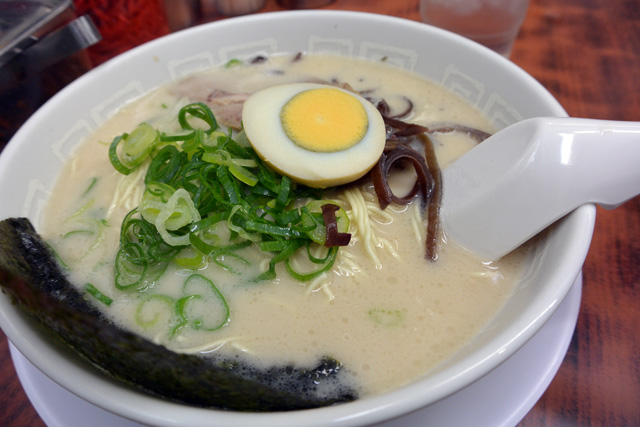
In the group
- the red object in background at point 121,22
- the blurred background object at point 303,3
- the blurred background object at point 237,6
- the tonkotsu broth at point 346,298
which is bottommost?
the tonkotsu broth at point 346,298

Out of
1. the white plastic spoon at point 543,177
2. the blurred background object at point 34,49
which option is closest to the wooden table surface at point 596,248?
the white plastic spoon at point 543,177

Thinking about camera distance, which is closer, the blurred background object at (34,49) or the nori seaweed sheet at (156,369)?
the nori seaweed sheet at (156,369)

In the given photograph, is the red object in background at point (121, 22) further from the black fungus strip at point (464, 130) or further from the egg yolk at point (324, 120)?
the black fungus strip at point (464, 130)

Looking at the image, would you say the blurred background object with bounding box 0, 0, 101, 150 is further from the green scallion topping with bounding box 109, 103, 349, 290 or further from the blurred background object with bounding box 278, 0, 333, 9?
the blurred background object with bounding box 278, 0, 333, 9

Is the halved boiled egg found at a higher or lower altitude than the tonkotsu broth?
higher

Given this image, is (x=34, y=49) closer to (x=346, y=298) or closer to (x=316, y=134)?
(x=316, y=134)

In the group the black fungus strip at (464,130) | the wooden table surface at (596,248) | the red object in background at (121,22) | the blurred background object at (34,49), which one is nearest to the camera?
the wooden table surface at (596,248)

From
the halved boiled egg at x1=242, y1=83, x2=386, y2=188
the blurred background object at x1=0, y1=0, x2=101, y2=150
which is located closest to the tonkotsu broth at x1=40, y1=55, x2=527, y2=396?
the halved boiled egg at x1=242, y1=83, x2=386, y2=188
